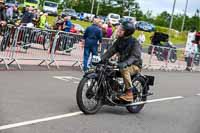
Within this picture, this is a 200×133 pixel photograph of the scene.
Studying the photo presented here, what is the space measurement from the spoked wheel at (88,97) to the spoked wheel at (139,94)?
96 cm

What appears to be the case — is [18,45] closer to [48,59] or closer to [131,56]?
[48,59]

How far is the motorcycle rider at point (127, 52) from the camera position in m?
9.88

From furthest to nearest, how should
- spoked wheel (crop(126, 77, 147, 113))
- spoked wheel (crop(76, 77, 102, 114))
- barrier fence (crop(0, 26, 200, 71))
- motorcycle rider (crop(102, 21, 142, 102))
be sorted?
barrier fence (crop(0, 26, 200, 71)) < spoked wheel (crop(126, 77, 147, 113)) < motorcycle rider (crop(102, 21, 142, 102)) < spoked wheel (crop(76, 77, 102, 114))

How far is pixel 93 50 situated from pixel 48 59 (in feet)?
4.92

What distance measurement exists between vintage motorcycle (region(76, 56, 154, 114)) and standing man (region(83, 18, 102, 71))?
6.55 m

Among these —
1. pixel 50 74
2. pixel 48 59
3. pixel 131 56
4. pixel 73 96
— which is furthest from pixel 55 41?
pixel 131 56

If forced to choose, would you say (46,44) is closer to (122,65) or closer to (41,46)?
(41,46)

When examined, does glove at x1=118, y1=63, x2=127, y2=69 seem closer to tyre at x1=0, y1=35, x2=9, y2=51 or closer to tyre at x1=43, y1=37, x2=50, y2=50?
tyre at x1=0, y1=35, x2=9, y2=51

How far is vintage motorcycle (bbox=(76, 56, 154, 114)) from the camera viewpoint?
367 inches

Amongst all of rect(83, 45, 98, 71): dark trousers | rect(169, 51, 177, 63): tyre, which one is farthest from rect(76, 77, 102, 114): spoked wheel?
rect(169, 51, 177, 63): tyre

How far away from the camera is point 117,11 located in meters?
117

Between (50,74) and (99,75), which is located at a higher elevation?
(99,75)

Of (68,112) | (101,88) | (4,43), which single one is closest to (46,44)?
(4,43)

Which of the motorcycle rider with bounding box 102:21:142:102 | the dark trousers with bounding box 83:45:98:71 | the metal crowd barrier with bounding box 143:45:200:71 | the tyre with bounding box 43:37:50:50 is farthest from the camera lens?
the metal crowd barrier with bounding box 143:45:200:71
